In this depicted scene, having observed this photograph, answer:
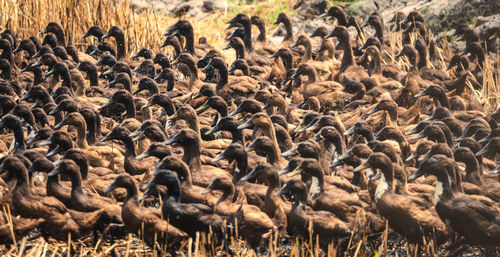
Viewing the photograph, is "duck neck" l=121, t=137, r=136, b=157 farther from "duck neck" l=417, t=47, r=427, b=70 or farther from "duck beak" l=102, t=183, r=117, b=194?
"duck neck" l=417, t=47, r=427, b=70

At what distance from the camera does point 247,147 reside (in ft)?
26.5

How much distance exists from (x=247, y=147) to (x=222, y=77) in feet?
10.8

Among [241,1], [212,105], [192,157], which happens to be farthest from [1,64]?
[241,1]

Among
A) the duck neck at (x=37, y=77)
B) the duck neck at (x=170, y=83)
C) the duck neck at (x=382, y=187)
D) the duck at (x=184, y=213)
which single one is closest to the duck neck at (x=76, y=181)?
the duck at (x=184, y=213)

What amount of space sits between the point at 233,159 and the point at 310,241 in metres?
1.86

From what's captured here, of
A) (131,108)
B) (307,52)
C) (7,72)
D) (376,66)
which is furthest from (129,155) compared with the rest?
(307,52)

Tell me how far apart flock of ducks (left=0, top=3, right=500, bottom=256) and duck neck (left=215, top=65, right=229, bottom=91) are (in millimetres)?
20

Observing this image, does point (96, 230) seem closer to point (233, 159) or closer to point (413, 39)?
point (233, 159)

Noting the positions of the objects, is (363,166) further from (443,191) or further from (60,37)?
(60,37)

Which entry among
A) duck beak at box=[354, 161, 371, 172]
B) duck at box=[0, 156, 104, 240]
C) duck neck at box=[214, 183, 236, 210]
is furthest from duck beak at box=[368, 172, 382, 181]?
duck at box=[0, 156, 104, 240]

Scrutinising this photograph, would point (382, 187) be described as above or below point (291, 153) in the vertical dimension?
above

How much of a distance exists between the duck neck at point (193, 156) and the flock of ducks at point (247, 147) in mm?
20

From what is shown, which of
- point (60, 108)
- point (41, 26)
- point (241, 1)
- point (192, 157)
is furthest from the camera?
point (241, 1)

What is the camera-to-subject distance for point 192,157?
7984 millimetres
